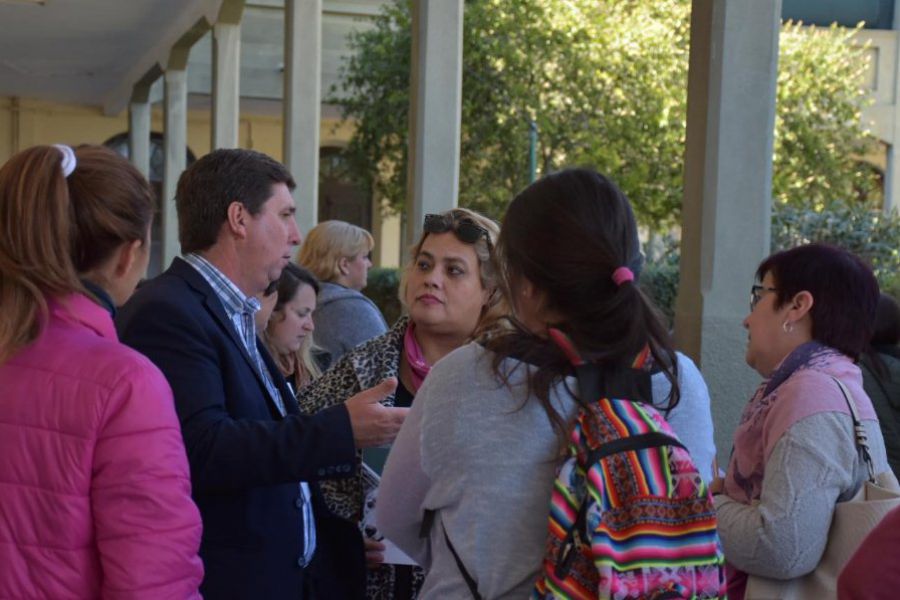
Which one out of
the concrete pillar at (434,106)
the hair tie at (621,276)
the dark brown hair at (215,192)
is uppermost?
the concrete pillar at (434,106)

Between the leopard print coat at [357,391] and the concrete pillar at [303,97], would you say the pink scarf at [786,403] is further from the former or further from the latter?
the concrete pillar at [303,97]

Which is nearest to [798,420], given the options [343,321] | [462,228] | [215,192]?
[462,228]

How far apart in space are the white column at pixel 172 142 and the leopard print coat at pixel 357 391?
15152 millimetres

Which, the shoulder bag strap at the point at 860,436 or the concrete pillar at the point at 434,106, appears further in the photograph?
the concrete pillar at the point at 434,106

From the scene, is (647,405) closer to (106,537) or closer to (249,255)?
(106,537)

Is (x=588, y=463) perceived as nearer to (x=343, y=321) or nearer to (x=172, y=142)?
(x=343, y=321)

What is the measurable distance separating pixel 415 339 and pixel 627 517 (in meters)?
1.53

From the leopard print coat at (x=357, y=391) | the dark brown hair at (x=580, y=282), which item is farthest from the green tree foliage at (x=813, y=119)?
the dark brown hair at (x=580, y=282)

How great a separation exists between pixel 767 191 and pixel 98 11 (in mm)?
10857

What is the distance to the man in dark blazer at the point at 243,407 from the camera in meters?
2.69

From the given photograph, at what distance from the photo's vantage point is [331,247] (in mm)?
6355

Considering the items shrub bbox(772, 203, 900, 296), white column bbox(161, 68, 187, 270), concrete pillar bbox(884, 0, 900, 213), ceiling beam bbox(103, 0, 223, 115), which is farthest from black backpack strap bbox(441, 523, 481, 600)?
concrete pillar bbox(884, 0, 900, 213)

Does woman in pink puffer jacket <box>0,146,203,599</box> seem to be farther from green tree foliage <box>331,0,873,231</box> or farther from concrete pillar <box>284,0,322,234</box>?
green tree foliage <box>331,0,873,231</box>

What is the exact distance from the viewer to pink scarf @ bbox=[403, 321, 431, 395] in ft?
10.9
